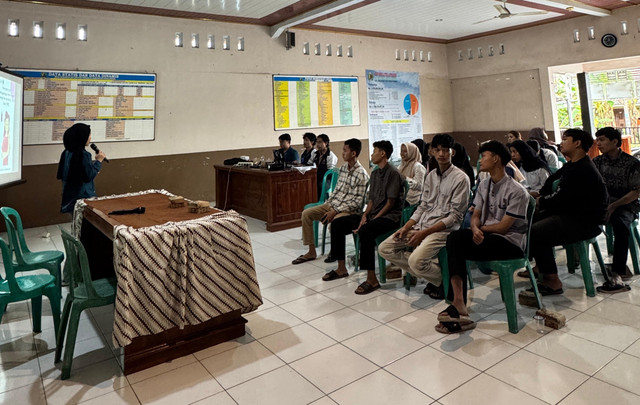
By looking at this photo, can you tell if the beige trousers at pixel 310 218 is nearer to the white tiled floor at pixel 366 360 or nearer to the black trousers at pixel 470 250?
the white tiled floor at pixel 366 360

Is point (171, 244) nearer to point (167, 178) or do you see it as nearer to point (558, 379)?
point (558, 379)

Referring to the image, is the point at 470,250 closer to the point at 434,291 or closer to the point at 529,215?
the point at 529,215

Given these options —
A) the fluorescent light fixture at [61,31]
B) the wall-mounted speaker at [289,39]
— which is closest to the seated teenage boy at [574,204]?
the wall-mounted speaker at [289,39]

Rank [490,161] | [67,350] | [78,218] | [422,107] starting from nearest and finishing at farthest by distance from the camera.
A: 1. [67,350]
2. [490,161]
3. [78,218]
4. [422,107]

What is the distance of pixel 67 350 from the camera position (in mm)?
2295

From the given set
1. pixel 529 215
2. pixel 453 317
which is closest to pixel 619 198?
pixel 529 215

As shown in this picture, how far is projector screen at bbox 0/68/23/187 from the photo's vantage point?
435 cm

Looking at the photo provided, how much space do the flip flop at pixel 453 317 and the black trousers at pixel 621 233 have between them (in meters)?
1.47

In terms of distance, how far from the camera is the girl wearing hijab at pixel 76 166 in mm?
3855

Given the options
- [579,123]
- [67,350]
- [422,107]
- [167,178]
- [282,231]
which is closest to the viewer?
[67,350]

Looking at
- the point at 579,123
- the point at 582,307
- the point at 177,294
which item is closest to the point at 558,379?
the point at 582,307

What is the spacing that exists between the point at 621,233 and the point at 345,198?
2.24 m

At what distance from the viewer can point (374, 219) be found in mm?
3492

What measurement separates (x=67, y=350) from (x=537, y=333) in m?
2.69
